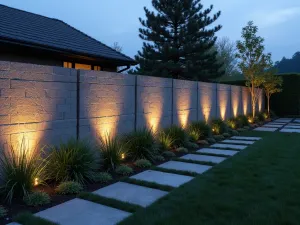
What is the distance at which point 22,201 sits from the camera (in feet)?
10.2

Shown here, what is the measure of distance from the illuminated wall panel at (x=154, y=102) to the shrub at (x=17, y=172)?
2791 mm

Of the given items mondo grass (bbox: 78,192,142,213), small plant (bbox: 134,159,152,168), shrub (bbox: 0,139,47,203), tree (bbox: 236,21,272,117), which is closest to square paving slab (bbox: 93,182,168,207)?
mondo grass (bbox: 78,192,142,213)

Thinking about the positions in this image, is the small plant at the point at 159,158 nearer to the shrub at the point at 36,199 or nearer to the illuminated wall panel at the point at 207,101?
the shrub at the point at 36,199

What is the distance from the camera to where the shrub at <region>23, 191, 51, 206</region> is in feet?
9.87

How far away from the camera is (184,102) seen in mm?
7875

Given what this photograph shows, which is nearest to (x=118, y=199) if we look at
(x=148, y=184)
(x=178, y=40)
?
(x=148, y=184)

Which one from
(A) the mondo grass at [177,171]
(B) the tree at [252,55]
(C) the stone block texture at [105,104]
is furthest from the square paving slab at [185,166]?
(B) the tree at [252,55]

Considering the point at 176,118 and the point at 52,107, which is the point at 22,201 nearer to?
the point at 52,107

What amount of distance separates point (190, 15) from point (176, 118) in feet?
37.0

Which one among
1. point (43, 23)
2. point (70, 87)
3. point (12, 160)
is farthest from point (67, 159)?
point (43, 23)

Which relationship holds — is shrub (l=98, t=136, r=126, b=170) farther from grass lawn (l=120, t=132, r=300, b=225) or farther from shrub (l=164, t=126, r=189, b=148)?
shrub (l=164, t=126, r=189, b=148)

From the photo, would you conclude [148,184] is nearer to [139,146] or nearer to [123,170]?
[123,170]

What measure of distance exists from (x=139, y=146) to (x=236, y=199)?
2403mm

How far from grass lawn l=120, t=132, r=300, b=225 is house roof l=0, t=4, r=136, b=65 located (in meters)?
5.60
